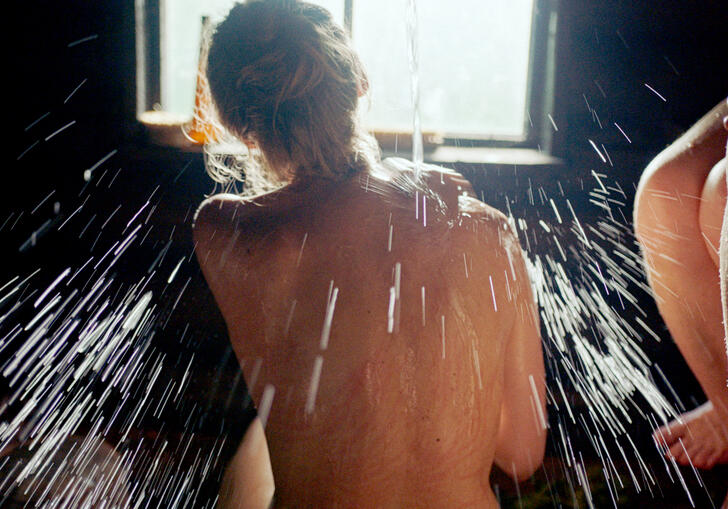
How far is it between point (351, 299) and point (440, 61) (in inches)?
53.7

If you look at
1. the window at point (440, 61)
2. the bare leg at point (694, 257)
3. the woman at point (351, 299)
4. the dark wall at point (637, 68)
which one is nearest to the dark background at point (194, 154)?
the dark wall at point (637, 68)

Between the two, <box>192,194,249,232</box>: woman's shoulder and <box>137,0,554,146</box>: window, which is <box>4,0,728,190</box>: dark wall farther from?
<box>192,194,249,232</box>: woman's shoulder

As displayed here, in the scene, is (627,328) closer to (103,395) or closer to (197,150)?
(197,150)

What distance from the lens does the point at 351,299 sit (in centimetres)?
93

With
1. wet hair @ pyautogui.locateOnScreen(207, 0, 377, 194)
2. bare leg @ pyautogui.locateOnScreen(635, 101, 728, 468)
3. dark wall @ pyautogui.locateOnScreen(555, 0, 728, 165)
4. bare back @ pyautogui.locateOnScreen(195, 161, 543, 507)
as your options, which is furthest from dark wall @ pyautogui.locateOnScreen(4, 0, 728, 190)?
bare back @ pyautogui.locateOnScreen(195, 161, 543, 507)

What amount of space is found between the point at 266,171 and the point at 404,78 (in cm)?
90

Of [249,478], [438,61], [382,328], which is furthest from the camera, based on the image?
[438,61]

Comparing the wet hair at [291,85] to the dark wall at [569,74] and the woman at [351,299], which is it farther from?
the dark wall at [569,74]

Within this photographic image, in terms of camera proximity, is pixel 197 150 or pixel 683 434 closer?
pixel 683 434

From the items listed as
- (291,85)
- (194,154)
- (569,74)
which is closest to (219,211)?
(291,85)

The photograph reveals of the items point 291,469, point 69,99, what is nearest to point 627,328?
point 291,469

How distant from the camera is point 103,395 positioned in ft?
6.33

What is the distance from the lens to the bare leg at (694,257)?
1.02m

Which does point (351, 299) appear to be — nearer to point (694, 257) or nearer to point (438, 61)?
point (694, 257)
